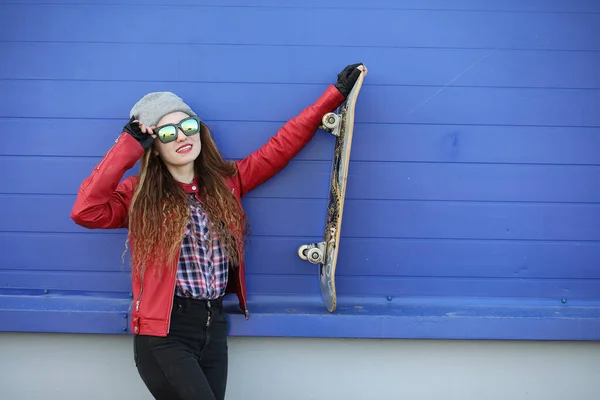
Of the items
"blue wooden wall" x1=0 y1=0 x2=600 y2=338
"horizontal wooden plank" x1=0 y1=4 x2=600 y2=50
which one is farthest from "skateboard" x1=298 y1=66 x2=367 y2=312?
"horizontal wooden plank" x1=0 y1=4 x2=600 y2=50

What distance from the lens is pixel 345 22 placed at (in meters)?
3.24

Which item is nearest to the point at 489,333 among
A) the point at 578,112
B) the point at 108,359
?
the point at 578,112

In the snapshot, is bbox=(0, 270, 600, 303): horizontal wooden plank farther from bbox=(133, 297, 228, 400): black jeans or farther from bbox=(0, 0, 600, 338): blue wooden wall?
bbox=(133, 297, 228, 400): black jeans

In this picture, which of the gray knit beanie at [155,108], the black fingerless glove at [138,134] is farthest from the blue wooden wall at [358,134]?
the black fingerless glove at [138,134]

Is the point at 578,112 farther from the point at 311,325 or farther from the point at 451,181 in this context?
the point at 311,325

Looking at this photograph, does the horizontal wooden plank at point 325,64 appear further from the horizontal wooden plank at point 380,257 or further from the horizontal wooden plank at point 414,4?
the horizontal wooden plank at point 380,257

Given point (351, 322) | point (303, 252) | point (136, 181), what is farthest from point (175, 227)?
point (351, 322)

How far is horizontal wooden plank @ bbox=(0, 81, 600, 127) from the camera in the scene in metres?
3.25

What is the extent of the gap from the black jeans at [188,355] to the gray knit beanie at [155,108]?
31.4 inches

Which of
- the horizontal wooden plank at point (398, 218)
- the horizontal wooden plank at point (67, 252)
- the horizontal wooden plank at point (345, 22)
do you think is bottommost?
the horizontal wooden plank at point (67, 252)

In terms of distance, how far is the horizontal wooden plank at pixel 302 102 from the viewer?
3.25 meters

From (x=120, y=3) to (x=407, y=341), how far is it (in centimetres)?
224

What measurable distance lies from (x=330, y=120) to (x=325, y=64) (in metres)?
0.35

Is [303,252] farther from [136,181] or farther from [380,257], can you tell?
[136,181]
